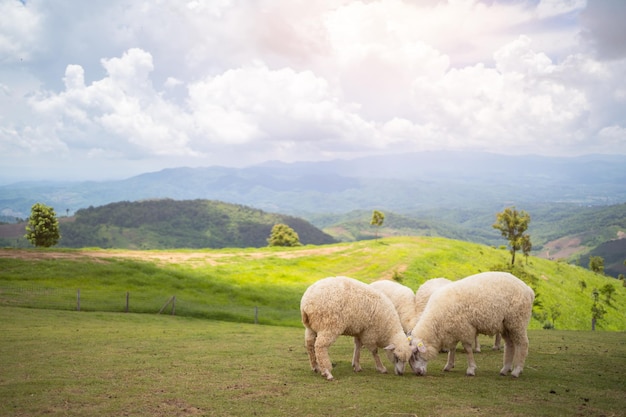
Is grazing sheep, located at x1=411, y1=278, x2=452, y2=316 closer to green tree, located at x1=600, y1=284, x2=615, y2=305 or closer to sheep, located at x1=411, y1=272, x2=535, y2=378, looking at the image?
sheep, located at x1=411, y1=272, x2=535, y2=378

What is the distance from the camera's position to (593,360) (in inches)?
650

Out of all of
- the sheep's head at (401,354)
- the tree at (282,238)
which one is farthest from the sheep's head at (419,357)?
the tree at (282,238)

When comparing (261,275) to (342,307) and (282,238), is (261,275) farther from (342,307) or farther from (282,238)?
(282,238)

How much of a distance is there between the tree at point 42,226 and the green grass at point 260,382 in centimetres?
5948

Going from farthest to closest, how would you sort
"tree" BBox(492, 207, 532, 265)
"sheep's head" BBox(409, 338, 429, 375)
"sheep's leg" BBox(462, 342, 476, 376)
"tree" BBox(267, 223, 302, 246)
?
1. "tree" BBox(267, 223, 302, 246)
2. "tree" BBox(492, 207, 532, 265)
3. "sheep's head" BBox(409, 338, 429, 375)
4. "sheep's leg" BBox(462, 342, 476, 376)

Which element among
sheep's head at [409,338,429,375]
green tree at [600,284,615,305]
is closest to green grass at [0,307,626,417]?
sheep's head at [409,338,429,375]

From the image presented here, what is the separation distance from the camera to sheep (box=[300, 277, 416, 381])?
45.0 feet

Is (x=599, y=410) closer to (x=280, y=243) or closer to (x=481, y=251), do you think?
(x=481, y=251)

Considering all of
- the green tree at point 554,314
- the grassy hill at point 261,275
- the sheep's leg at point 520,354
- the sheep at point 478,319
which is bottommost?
the green tree at point 554,314

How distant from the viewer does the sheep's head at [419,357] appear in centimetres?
1420

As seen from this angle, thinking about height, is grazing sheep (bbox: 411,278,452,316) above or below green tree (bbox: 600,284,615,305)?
above

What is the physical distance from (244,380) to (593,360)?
13.8 meters

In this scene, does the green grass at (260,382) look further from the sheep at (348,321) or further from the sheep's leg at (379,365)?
the sheep at (348,321)

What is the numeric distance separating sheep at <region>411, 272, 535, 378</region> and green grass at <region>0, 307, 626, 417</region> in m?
0.75
